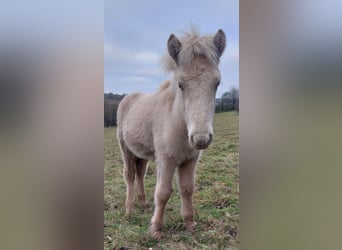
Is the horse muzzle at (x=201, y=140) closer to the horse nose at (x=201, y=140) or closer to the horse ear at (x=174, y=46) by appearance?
the horse nose at (x=201, y=140)

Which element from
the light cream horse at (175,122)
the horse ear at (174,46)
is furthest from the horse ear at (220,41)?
the horse ear at (174,46)

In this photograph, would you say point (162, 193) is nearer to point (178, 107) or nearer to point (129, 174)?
point (129, 174)

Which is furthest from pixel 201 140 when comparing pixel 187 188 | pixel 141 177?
pixel 141 177

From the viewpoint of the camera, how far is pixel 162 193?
168 centimetres

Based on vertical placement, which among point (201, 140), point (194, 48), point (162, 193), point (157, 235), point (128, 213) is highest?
point (194, 48)

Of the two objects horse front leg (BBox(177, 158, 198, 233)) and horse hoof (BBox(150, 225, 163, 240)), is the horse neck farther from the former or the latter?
horse hoof (BBox(150, 225, 163, 240))

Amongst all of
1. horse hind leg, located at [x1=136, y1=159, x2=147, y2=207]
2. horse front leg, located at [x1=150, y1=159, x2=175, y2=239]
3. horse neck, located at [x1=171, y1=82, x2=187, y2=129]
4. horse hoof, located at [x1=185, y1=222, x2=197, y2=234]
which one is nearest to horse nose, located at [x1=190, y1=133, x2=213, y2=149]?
horse neck, located at [x1=171, y1=82, x2=187, y2=129]

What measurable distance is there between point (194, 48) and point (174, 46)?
10 cm

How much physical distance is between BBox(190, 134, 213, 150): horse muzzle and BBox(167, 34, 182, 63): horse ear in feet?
1.36
